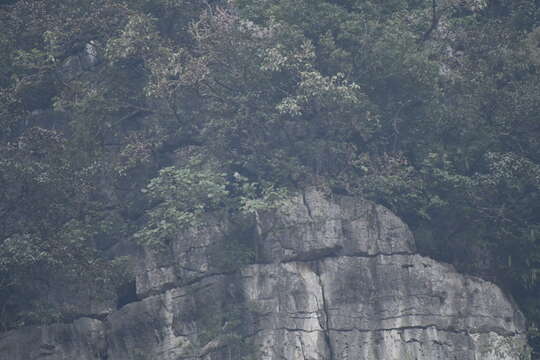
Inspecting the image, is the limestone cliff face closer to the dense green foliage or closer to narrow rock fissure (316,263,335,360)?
narrow rock fissure (316,263,335,360)

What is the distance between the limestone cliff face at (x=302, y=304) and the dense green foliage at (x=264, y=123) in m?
0.87

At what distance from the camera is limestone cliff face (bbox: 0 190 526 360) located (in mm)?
18906

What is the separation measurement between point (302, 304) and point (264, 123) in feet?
19.5

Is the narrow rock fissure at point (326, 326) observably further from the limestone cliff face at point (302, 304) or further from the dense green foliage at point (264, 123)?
the dense green foliage at point (264, 123)

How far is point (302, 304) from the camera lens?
19.3 metres

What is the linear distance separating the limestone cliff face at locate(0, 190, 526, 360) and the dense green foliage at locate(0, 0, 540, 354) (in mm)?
875

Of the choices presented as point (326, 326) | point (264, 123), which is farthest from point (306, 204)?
point (326, 326)

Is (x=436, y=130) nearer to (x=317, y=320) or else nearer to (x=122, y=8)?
(x=317, y=320)

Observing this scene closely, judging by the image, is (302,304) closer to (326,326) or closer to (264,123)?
(326,326)

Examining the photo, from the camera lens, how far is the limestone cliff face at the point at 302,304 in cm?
1891

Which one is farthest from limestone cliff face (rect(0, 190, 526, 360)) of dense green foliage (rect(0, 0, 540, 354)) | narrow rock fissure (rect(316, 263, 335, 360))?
dense green foliage (rect(0, 0, 540, 354))

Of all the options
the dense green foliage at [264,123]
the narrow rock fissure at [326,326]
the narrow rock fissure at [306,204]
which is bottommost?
the narrow rock fissure at [326,326]

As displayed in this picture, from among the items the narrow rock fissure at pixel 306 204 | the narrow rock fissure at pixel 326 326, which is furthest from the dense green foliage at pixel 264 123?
the narrow rock fissure at pixel 326 326

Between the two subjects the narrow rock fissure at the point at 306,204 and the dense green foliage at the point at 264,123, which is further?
the narrow rock fissure at the point at 306,204
